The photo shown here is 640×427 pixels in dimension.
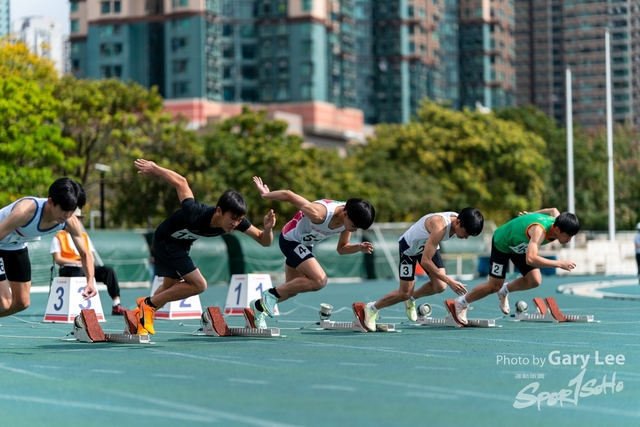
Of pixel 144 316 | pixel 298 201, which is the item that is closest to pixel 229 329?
pixel 144 316

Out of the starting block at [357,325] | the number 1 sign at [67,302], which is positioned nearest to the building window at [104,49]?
the number 1 sign at [67,302]

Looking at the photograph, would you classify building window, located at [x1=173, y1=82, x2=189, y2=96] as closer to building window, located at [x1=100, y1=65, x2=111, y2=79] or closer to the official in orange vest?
building window, located at [x1=100, y1=65, x2=111, y2=79]

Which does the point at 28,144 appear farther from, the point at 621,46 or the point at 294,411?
the point at 621,46

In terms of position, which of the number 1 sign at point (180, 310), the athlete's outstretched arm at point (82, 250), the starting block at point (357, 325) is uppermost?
the athlete's outstretched arm at point (82, 250)

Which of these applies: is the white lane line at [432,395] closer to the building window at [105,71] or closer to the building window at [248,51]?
the building window at [105,71]

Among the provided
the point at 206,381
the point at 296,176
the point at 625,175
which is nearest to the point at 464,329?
the point at 206,381

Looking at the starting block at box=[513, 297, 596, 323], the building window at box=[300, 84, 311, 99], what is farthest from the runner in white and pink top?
the building window at box=[300, 84, 311, 99]

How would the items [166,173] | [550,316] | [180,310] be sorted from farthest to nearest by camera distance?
[180,310] → [550,316] → [166,173]

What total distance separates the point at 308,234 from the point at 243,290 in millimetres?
6819

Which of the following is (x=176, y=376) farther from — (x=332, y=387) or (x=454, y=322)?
(x=454, y=322)

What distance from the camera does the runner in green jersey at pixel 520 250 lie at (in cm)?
1486

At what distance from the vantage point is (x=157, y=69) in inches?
5059

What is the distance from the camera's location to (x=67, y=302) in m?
19.3

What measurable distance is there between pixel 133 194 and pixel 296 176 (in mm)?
9465
